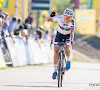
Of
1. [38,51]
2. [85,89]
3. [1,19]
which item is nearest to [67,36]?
[85,89]

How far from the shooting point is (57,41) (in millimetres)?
10117

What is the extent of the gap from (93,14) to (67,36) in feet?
104

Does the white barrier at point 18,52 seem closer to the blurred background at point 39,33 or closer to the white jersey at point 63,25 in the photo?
the blurred background at point 39,33

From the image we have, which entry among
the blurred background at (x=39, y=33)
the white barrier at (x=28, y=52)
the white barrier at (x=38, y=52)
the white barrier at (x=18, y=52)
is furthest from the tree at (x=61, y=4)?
the white barrier at (x=18, y=52)

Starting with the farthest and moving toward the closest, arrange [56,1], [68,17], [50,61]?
[56,1]
[50,61]
[68,17]

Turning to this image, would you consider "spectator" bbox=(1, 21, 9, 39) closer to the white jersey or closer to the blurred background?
the blurred background

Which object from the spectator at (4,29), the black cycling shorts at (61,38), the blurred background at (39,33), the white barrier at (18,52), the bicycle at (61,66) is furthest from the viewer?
the blurred background at (39,33)

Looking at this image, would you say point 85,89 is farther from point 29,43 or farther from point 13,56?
point 29,43

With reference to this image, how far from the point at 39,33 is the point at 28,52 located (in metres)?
1.63

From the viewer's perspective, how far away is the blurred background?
1561 centimetres

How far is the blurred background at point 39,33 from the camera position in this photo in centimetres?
1561

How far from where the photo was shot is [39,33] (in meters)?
19.0

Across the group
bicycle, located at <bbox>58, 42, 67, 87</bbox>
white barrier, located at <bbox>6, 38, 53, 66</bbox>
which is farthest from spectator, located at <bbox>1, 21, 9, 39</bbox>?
bicycle, located at <bbox>58, 42, 67, 87</bbox>

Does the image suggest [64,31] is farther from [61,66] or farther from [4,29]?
[4,29]
